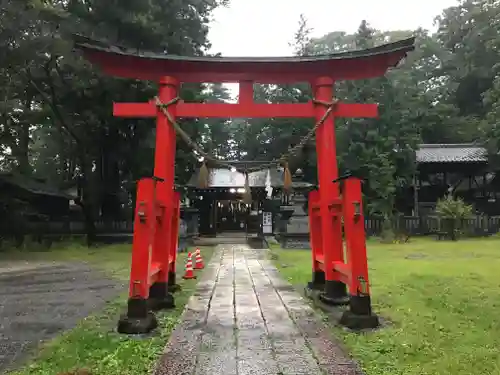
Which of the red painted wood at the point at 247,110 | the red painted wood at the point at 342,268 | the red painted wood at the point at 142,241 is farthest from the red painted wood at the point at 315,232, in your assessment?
the red painted wood at the point at 142,241

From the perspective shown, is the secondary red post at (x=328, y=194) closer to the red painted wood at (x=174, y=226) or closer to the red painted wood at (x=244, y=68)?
the red painted wood at (x=244, y=68)

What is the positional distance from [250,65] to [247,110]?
77 centimetres

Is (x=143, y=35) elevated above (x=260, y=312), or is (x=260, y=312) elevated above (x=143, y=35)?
(x=143, y=35)

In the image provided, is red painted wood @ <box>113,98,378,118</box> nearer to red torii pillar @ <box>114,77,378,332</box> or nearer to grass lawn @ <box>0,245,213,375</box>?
red torii pillar @ <box>114,77,378,332</box>

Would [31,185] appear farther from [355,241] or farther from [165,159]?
[355,241]

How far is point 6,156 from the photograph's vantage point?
25234 mm

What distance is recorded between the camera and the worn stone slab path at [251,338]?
4.45 m

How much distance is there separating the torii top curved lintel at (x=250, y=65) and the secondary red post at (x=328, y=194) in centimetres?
35

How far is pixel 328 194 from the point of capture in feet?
24.6

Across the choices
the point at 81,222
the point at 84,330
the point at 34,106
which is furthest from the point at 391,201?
the point at 34,106

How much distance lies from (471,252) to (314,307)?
11292mm

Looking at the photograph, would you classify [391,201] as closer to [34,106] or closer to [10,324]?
[10,324]

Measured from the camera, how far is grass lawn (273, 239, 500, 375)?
4.62 metres

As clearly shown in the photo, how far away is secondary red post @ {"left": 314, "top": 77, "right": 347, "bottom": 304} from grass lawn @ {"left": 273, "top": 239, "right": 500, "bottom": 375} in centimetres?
79
